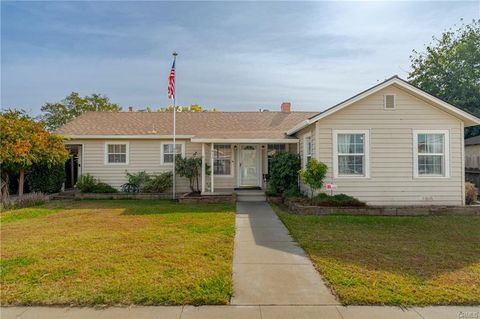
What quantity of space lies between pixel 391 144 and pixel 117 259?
9.68 meters

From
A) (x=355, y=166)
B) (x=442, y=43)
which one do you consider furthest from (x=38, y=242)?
(x=442, y=43)

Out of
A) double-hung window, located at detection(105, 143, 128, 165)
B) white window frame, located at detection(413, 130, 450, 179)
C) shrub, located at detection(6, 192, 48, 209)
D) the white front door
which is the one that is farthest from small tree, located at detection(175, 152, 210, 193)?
white window frame, located at detection(413, 130, 450, 179)

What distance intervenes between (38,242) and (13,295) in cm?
299

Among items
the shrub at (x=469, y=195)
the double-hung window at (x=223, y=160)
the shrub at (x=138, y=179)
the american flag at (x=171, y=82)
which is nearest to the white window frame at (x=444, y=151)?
the shrub at (x=469, y=195)

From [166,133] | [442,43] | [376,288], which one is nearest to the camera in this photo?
[376,288]

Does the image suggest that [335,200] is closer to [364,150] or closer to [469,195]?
[364,150]

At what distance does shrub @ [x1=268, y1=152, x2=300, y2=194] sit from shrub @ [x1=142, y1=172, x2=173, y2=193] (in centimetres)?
500

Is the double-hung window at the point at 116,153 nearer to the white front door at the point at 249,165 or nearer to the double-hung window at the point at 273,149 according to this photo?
the white front door at the point at 249,165

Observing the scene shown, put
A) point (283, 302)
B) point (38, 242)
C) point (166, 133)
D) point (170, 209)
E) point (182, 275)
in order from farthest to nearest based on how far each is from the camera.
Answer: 1. point (166, 133)
2. point (170, 209)
3. point (38, 242)
4. point (182, 275)
5. point (283, 302)

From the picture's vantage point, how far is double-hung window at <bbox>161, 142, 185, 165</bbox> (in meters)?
15.9

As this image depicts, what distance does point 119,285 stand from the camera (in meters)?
4.36

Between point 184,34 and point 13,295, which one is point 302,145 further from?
point 13,295

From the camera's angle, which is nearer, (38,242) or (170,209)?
(38,242)

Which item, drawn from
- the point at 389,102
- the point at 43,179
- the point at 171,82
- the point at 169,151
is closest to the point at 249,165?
the point at 169,151
